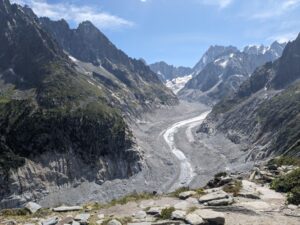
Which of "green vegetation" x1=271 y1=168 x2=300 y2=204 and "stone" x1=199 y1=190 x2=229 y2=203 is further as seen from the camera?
"green vegetation" x1=271 y1=168 x2=300 y2=204

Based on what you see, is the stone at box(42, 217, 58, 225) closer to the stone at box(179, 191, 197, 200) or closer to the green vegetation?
the stone at box(179, 191, 197, 200)

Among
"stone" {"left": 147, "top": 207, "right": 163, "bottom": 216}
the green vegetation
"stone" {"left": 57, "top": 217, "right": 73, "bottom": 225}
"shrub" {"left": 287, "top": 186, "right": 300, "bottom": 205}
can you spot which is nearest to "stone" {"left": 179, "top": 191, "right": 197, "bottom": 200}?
"stone" {"left": 147, "top": 207, "right": 163, "bottom": 216}

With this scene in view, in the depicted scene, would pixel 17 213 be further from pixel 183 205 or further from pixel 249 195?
pixel 249 195

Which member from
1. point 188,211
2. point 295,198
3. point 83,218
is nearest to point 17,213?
point 83,218

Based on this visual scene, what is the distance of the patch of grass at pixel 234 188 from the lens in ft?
121

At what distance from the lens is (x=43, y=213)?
106 ft

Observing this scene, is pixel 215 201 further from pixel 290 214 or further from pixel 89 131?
pixel 89 131

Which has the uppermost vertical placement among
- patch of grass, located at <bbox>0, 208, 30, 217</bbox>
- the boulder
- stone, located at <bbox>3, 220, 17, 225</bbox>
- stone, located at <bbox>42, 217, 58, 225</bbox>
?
patch of grass, located at <bbox>0, 208, 30, 217</bbox>

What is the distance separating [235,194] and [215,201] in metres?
3.75

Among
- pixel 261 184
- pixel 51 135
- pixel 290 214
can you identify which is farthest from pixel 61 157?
pixel 290 214

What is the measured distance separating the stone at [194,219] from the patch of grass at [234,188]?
8.89 meters

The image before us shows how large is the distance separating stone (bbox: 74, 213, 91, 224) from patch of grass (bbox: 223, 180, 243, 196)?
39.1 feet

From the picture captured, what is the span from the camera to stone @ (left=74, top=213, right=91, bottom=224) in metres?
29.2

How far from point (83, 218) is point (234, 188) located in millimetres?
13412
